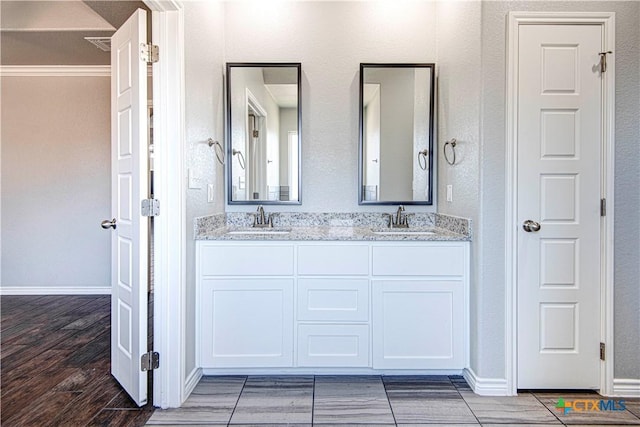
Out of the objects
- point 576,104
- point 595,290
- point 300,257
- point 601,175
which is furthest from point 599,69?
point 300,257

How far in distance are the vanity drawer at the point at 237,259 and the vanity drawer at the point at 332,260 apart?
0.08m

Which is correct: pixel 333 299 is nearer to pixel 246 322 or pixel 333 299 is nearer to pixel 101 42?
pixel 246 322

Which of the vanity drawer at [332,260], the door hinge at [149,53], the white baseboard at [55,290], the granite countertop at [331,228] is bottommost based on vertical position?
the white baseboard at [55,290]

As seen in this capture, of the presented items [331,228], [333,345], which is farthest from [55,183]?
[333,345]

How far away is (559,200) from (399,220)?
0.99 m

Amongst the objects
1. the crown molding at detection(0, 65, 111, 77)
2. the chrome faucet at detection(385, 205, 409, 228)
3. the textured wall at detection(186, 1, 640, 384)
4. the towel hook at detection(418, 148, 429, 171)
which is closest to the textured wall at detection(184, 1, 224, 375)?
the textured wall at detection(186, 1, 640, 384)

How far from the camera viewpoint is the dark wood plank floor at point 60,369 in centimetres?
183

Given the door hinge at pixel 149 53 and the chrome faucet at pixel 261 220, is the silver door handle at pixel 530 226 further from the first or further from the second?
the door hinge at pixel 149 53

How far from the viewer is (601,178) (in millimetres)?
1963

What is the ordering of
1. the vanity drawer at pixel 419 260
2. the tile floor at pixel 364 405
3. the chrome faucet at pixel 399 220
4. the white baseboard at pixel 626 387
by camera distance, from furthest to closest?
the chrome faucet at pixel 399 220
the vanity drawer at pixel 419 260
the white baseboard at pixel 626 387
the tile floor at pixel 364 405

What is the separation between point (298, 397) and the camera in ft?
6.49

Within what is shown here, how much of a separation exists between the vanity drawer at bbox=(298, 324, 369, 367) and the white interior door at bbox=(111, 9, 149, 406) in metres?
0.86

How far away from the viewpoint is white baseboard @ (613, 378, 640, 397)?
198 centimetres

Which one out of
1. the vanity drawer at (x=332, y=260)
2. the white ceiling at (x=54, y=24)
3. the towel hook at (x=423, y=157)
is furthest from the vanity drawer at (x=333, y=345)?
the white ceiling at (x=54, y=24)
